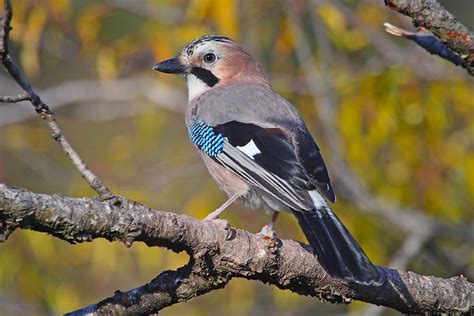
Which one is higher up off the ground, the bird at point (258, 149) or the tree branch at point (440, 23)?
the tree branch at point (440, 23)

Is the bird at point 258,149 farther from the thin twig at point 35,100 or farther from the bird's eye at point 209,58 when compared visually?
the thin twig at point 35,100

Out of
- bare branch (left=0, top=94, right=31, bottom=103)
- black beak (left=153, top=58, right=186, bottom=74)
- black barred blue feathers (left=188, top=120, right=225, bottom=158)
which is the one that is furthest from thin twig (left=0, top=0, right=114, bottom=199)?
black beak (left=153, top=58, right=186, bottom=74)

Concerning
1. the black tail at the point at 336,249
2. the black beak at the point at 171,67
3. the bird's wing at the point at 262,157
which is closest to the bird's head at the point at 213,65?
the black beak at the point at 171,67

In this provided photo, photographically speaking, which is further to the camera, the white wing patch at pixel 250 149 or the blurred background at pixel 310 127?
the blurred background at pixel 310 127

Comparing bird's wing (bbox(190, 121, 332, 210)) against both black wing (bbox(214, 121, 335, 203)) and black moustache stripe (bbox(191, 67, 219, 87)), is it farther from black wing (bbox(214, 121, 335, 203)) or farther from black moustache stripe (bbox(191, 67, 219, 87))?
black moustache stripe (bbox(191, 67, 219, 87))

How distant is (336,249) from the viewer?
128 inches

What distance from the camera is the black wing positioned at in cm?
378

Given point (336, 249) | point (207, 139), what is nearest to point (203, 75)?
point (207, 139)

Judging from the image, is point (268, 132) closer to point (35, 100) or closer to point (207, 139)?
point (207, 139)

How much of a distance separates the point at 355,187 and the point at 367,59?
136 centimetres

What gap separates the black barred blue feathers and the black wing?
0.04 metres

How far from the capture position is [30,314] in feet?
17.4

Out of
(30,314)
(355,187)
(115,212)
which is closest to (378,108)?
(355,187)

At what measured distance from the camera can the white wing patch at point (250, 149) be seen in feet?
13.1
